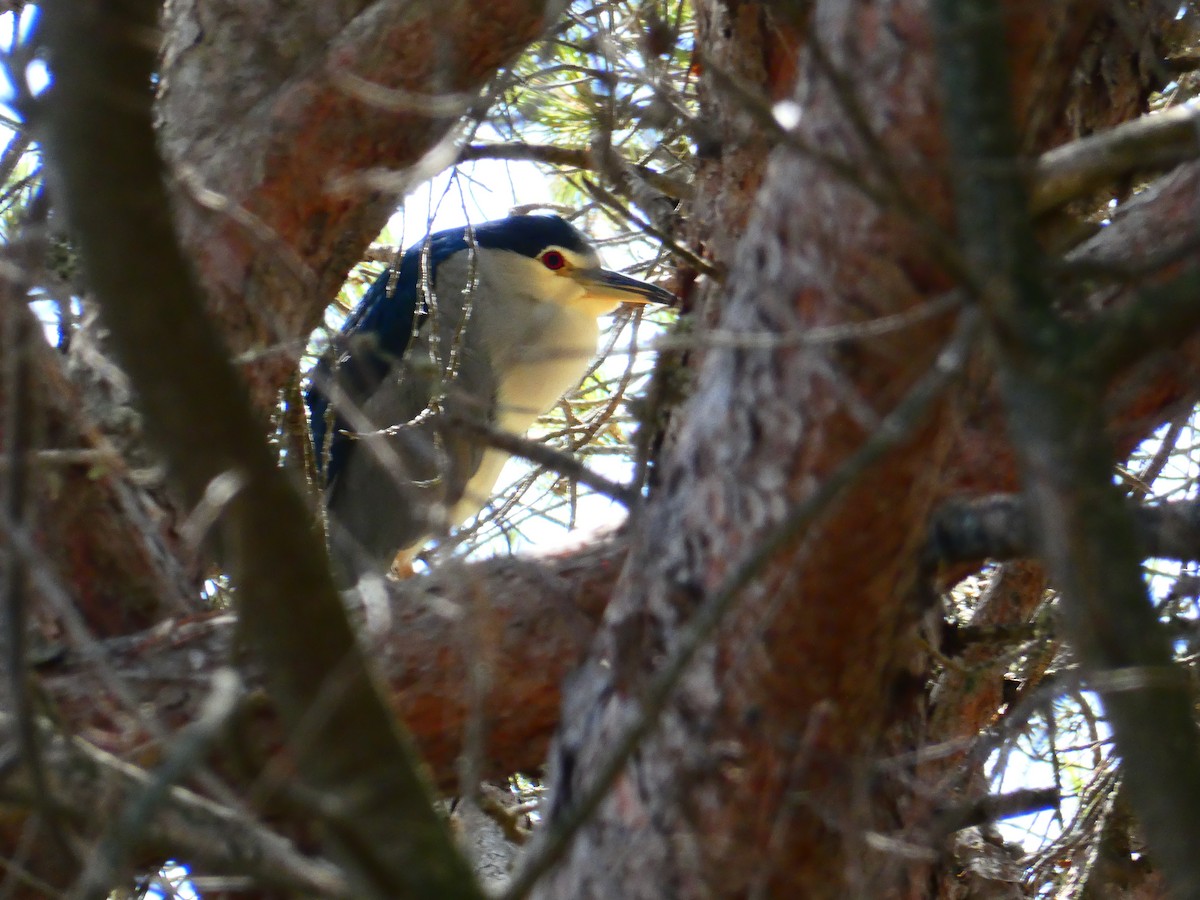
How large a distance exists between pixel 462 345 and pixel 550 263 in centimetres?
57

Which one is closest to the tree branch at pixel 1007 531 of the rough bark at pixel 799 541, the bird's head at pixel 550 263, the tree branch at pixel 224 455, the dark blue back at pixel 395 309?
the rough bark at pixel 799 541

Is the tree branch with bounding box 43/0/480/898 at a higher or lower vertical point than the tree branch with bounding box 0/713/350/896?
higher

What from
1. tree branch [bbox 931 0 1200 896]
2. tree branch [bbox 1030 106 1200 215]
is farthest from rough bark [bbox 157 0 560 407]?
tree branch [bbox 931 0 1200 896]

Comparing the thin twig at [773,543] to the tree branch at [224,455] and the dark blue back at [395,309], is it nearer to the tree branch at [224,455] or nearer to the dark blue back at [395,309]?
the tree branch at [224,455]

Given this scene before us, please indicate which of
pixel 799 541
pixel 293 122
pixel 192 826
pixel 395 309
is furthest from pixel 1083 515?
pixel 395 309

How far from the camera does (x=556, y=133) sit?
322 centimetres

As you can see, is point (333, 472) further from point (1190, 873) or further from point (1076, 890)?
point (1190, 873)

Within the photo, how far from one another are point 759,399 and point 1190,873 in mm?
581

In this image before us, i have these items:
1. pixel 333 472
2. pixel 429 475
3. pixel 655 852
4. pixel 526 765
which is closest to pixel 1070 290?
pixel 655 852

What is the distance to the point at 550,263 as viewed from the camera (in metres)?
4.30

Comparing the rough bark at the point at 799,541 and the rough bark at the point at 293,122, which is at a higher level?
the rough bark at the point at 293,122

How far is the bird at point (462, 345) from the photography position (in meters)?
3.71

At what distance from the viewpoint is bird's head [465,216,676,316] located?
4.20 metres

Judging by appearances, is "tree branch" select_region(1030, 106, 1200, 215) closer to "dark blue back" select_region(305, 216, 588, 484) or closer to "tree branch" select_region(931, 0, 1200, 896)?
"tree branch" select_region(931, 0, 1200, 896)
